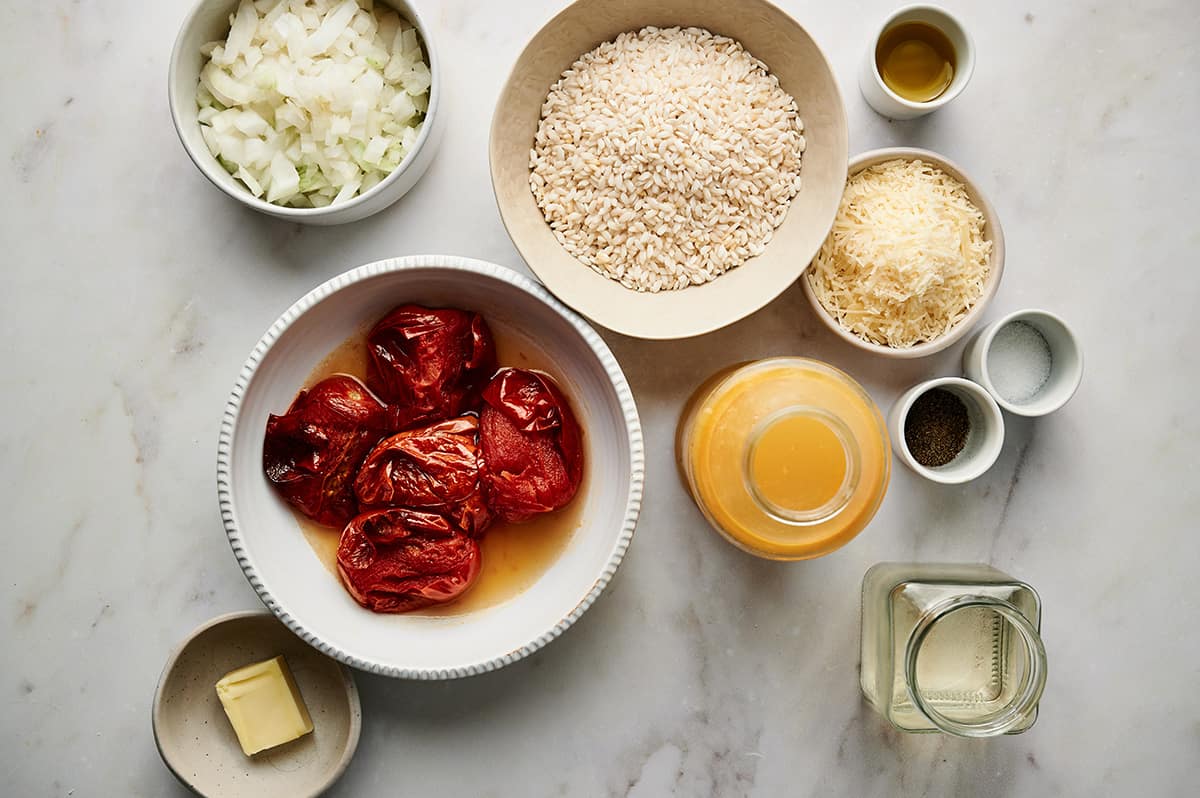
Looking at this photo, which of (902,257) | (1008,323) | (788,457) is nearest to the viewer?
(788,457)

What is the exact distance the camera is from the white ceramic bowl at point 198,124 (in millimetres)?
1339

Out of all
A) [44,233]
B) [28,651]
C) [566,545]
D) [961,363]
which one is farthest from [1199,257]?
[28,651]

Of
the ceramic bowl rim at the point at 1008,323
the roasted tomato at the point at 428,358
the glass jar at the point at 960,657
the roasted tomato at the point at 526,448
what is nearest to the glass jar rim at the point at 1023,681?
the glass jar at the point at 960,657

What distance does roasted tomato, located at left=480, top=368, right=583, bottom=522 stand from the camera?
52.8 inches

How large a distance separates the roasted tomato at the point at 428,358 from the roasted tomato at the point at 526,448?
0.06 meters

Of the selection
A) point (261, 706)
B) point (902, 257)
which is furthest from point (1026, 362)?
point (261, 706)

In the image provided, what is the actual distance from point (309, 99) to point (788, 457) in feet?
3.08

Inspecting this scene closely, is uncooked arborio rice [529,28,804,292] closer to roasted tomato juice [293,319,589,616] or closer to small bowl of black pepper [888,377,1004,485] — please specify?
roasted tomato juice [293,319,589,616]

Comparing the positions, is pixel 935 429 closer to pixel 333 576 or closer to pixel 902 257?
pixel 902 257

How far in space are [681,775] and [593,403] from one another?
702 millimetres

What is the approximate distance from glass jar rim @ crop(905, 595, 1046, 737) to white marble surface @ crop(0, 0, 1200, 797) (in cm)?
23

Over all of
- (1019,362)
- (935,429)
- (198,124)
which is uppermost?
(198,124)

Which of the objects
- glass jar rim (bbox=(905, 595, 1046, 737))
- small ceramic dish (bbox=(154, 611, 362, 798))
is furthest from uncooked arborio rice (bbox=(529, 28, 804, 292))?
small ceramic dish (bbox=(154, 611, 362, 798))

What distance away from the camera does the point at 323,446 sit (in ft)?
4.40
